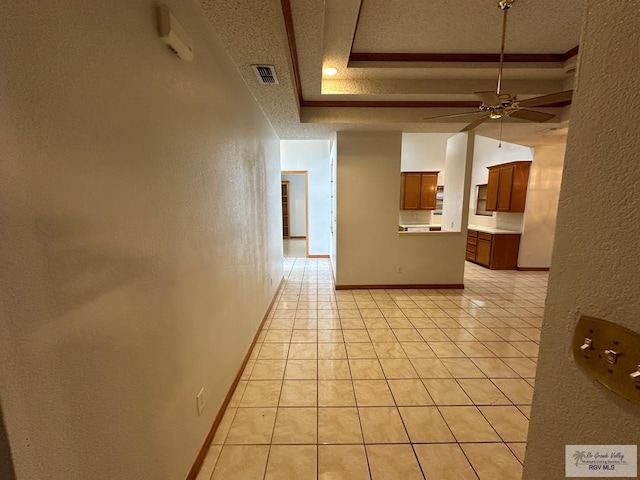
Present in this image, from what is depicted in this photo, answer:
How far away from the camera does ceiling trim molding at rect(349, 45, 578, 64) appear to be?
266 centimetres

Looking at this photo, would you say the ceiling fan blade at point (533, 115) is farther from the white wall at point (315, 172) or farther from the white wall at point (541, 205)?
the white wall at point (315, 172)

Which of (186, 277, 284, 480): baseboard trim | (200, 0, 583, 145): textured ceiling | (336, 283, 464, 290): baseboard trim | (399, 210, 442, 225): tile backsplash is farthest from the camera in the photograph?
(399, 210, 442, 225): tile backsplash

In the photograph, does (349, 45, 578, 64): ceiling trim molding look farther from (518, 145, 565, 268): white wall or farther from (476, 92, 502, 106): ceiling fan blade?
(518, 145, 565, 268): white wall

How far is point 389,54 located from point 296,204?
25.0 ft

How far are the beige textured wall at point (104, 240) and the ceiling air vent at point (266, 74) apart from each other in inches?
18.7

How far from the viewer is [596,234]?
502mm

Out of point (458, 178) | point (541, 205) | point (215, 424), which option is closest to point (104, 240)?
point (215, 424)

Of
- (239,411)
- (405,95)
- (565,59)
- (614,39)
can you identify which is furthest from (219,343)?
(565,59)

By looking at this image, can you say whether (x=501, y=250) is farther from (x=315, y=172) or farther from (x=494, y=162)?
(x=315, y=172)

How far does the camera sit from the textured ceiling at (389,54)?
5.55 feet

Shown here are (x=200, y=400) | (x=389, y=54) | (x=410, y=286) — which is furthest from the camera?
(x=410, y=286)

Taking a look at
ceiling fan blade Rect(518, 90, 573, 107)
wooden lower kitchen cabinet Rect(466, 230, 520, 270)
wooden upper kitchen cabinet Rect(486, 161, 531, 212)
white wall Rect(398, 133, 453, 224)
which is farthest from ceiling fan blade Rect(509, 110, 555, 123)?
white wall Rect(398, 133, 453, 224)

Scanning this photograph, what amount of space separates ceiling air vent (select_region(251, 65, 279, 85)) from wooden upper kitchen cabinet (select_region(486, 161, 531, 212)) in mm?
5125

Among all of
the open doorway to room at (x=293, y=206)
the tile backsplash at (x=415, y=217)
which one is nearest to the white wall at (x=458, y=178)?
the tile backsplash at (x=415, y=217)
